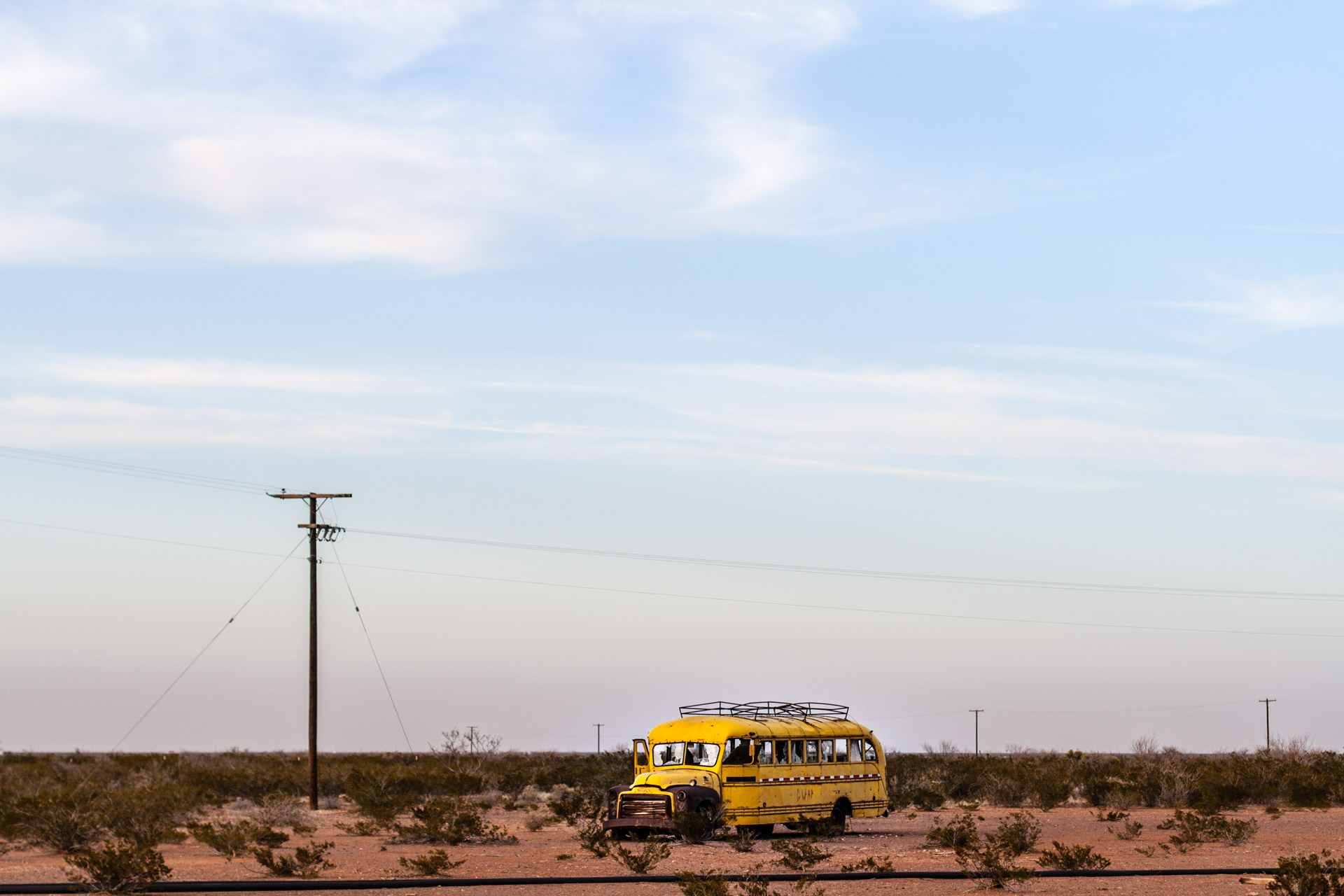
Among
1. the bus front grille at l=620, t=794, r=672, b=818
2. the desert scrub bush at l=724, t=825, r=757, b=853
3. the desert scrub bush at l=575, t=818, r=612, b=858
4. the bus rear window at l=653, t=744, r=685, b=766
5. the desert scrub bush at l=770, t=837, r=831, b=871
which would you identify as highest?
the bus rear window at l=653, t=744, r=685, b=766

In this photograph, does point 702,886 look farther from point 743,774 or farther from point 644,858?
point 743,774

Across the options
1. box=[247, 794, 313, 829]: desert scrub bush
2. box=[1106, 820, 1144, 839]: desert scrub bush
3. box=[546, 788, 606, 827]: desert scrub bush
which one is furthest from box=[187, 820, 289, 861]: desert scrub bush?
box=[1106, 820, 1144, 839]: desert scrub bush

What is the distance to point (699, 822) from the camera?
91.0 ft

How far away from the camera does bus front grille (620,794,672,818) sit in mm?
27875

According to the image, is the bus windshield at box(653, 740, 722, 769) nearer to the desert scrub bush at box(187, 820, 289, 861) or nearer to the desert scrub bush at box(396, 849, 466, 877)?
the desert scrub bush at box(396, 849, 466, 877)

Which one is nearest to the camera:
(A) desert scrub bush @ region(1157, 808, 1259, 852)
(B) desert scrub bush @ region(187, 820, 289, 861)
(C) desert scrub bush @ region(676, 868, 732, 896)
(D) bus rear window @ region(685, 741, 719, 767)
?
(C) desert scrub bush @ region(676, 868, 732, 896)

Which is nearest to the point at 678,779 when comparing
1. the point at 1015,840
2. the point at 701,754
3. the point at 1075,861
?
the point at 701,754

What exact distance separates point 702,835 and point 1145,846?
9.04 metres

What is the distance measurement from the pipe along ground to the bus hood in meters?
6.06

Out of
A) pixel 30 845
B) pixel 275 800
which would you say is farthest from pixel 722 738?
pixel 275 800

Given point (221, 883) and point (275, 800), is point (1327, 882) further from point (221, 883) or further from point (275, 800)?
point (275, 800)

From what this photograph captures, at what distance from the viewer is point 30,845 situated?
28.1 metres

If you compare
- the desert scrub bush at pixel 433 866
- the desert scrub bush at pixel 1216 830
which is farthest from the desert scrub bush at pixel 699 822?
the desert scrub bush at pixel 1216 830

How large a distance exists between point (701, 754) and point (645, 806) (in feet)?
5.34
